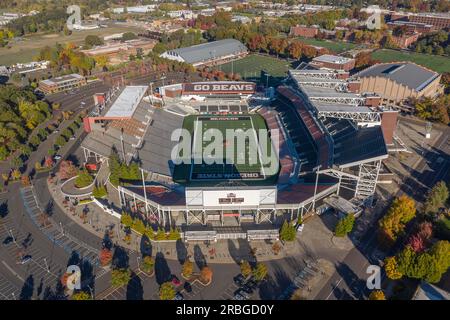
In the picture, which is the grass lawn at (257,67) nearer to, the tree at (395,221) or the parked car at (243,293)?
the tree at (395,221)

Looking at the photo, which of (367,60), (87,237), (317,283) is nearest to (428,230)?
(317,283)

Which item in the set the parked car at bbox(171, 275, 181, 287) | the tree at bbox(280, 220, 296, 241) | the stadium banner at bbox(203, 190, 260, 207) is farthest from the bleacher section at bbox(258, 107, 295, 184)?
the parked car at bbox(171, 275, 181, 287)

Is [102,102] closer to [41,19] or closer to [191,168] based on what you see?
[191,168]

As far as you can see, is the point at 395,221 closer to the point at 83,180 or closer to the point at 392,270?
the point at 392,270

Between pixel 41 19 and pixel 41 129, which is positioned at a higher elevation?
pixel 41 19

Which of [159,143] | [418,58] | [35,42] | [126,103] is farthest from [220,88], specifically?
[35,42]

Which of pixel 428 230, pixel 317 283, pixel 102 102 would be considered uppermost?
pixel 102 102
